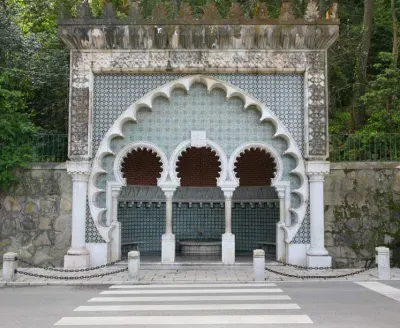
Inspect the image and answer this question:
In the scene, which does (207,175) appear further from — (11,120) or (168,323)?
(168,323)

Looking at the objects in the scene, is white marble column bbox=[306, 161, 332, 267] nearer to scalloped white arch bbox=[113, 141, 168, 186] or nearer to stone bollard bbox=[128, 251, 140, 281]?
scalloped white arch bbox=[113, 141, 168, 186]

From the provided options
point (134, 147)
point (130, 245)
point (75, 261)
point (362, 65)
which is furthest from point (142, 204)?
point (362, 65)

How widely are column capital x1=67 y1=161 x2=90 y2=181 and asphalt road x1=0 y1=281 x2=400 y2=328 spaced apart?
3.26 meters

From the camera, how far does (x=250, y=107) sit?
44.6 feet

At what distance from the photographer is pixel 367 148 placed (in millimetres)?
14406

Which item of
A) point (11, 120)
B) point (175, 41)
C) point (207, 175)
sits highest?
point (175, 41)

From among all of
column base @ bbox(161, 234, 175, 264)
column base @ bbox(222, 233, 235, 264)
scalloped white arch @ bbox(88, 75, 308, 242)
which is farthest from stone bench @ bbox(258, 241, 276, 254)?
column base @ bbox(161, 234, 175, 264)

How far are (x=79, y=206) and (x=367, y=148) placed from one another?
8113 millimetres

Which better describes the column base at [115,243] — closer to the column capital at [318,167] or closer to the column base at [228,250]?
the column base at [228,250]

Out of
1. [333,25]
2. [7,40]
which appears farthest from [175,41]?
[7,40]

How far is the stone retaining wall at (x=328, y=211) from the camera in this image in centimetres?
1316

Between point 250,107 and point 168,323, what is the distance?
305 inches

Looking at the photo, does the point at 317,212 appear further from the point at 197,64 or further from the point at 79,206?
the point at 79,206

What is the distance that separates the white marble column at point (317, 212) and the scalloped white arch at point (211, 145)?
213 mm
